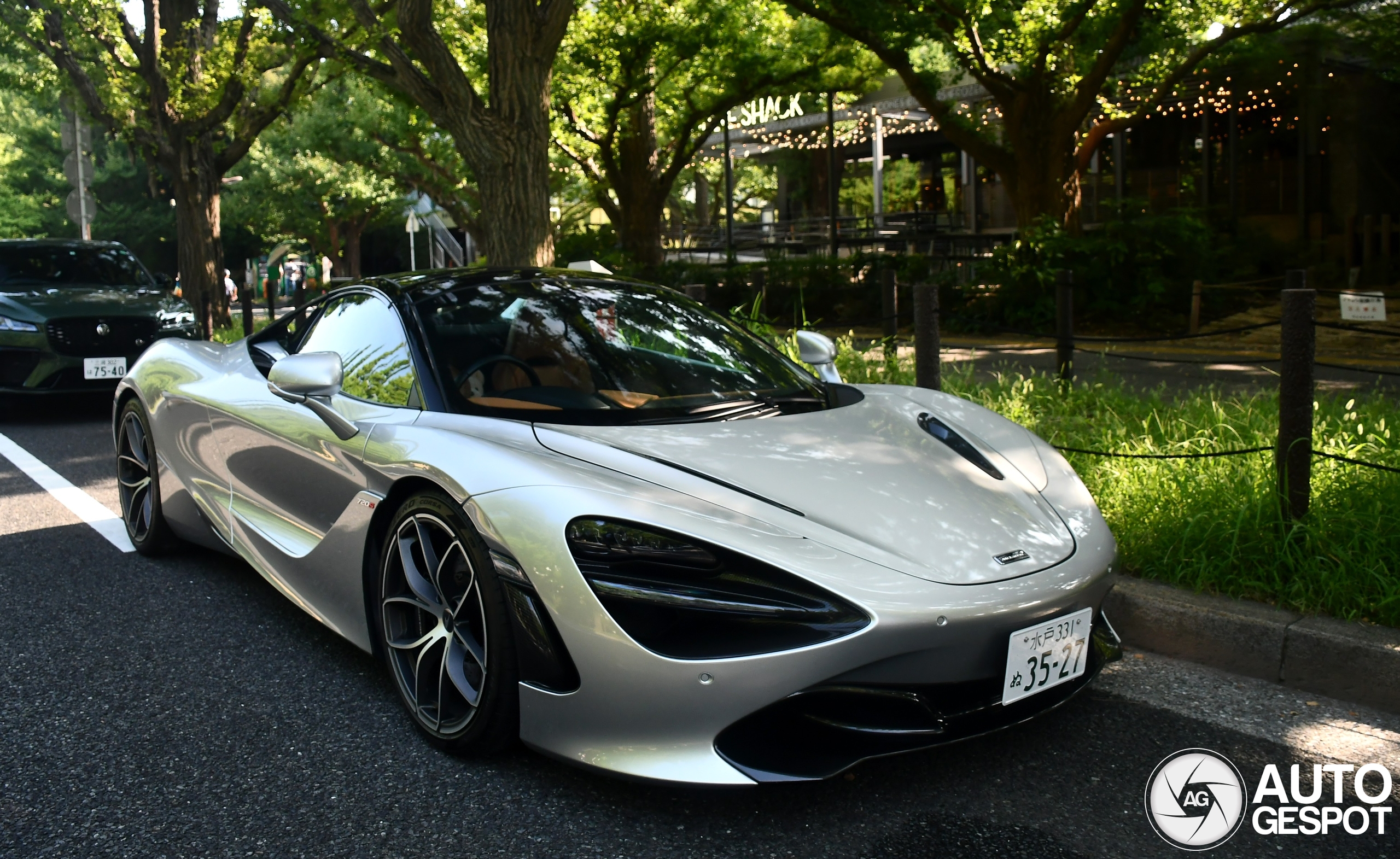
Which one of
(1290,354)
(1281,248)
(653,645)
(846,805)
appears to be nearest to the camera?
(653,645)

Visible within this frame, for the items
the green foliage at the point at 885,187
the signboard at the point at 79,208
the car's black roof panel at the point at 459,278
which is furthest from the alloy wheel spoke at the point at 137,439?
the green foliage at the point at 885,187

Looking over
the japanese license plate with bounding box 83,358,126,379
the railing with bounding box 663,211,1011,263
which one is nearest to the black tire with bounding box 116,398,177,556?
the japanese license plate with bounding box 83,358,126,379

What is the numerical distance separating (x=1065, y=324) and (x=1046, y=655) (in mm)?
4457

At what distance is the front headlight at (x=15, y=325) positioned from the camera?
29.2 ft

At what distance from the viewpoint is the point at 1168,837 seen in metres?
2.53

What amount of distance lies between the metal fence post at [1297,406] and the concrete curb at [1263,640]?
1.91 feet

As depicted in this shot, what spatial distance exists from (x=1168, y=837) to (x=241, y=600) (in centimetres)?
331

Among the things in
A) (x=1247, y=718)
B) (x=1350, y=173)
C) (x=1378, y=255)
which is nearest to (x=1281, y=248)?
(x=1378, y=255)

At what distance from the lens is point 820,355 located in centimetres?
420

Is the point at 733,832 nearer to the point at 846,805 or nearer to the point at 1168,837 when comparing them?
the point at 846,805

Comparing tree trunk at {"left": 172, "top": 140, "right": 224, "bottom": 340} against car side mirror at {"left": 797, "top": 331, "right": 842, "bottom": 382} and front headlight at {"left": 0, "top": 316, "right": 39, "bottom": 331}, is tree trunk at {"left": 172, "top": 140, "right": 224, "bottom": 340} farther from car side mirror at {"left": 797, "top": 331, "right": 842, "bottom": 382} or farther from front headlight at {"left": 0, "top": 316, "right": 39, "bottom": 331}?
car side mirror at {"left": 797, "top": 331, "right": 842, "bottom": 382}

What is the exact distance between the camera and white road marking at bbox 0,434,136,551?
5.40 m

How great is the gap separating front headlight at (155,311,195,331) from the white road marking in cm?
179

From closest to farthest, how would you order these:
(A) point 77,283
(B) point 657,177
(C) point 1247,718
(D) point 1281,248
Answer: (C) point 1247,718 < (A) point 77,283 < (D) point 1281,248 < (B) point 657,177
